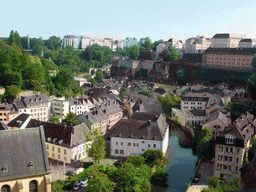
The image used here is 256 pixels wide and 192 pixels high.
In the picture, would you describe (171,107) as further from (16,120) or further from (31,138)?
(31,138)

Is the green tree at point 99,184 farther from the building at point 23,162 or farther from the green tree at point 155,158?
the green tree at point 155,158

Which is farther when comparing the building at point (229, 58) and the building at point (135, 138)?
the building at point (229, 58)

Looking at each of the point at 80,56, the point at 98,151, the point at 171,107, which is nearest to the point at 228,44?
the point at 171,107

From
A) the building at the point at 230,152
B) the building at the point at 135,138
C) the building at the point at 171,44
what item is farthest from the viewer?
the building at the point at 171,44

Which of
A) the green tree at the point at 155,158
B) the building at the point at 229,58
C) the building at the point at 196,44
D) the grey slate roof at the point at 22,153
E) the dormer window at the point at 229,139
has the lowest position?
the green tree at the point at 155,158

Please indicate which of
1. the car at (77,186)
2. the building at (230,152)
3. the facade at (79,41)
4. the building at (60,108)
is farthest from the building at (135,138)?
the facade at (79,41)

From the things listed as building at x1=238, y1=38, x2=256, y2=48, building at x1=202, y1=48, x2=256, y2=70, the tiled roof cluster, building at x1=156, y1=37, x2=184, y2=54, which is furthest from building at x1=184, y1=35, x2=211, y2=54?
the tiled roof cluster
